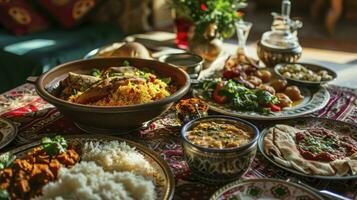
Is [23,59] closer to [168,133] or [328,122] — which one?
[168,133]

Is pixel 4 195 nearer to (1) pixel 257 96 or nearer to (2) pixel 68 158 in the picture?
(2) pixel 68 158

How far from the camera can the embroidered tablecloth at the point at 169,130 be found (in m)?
1.20

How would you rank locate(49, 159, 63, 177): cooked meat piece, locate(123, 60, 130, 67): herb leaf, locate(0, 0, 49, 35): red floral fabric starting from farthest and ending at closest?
locate(0, 0, 49, 35): red floral fabric, locate(123, 60, 130, 67): herb leaf, locate(49, 159, 63, 177): cooked meat piece

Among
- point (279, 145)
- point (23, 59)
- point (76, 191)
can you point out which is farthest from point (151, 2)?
point (76, 191)

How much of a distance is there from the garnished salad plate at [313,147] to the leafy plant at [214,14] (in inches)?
37.0

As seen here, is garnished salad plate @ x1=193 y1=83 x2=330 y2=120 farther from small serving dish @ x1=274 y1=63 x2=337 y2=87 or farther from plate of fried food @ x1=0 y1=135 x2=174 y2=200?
plate of fried food @ x1=0 y1=135 x2=174 y2=200

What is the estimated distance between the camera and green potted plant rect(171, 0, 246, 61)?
229 centimetres

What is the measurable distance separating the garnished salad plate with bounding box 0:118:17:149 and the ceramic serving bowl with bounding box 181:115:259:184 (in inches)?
23.6

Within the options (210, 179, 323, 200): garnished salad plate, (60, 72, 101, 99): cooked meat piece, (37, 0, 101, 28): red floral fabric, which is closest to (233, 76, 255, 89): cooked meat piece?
(60, 72, 101, 99): cooked meat piece

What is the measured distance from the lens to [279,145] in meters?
1.33

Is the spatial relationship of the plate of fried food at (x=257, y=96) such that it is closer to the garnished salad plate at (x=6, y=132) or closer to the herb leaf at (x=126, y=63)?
the herb leaf at (x=126, y=63)

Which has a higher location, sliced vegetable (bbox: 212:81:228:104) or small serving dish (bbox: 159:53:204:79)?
small serving dish (bbox: 159:53:204:79)

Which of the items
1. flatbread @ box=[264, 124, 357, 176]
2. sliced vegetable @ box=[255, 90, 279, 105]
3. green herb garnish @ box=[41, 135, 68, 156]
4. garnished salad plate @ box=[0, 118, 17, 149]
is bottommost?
flatbread @ box=[264, 124, 357, 176]

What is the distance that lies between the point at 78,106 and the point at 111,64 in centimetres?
49
